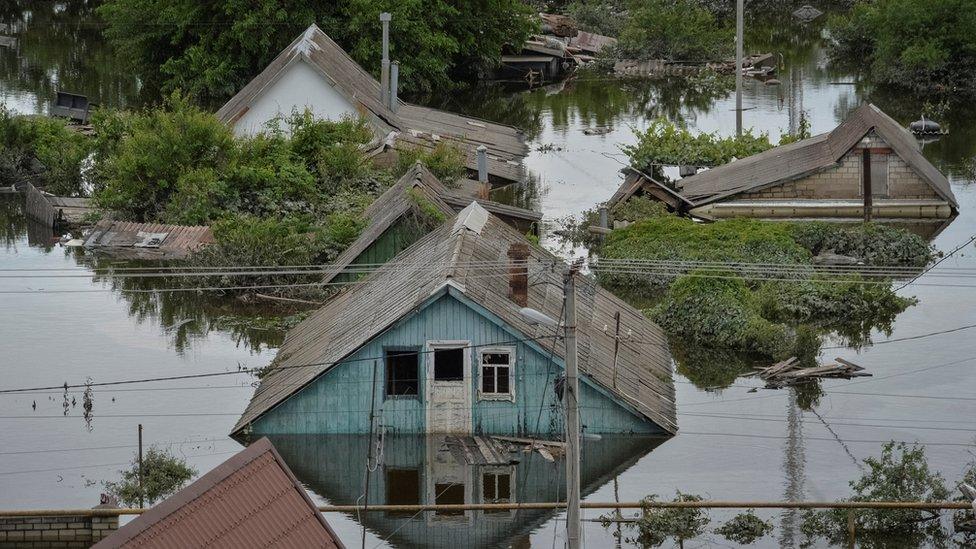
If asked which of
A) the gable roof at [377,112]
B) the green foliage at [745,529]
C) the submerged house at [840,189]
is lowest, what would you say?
the green foliage at [745,529]

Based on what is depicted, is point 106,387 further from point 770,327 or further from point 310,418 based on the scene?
point 770,327

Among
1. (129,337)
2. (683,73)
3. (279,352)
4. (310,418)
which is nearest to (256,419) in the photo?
(310,418)

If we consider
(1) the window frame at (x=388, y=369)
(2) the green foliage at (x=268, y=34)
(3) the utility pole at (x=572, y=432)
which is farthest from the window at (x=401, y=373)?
(2) the green foliage at (x=268, y=34)

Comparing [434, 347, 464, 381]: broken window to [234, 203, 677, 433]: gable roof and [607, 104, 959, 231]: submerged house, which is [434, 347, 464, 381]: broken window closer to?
[234, 203, 677, 433]: gable roof

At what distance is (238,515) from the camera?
543 inches

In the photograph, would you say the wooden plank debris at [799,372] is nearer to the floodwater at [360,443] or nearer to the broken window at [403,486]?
the floodwater at [360,443]

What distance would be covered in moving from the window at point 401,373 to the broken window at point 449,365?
335 mm

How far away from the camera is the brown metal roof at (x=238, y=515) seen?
1330 cm

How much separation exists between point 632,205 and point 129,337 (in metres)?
14.2

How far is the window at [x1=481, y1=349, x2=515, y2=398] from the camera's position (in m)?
24.8

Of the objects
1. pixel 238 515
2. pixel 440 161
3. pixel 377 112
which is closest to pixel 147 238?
pixel 440 161

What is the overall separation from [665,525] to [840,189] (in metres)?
21.4

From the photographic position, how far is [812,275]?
33.9m

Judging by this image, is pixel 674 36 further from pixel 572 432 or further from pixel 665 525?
pixel 572 432
